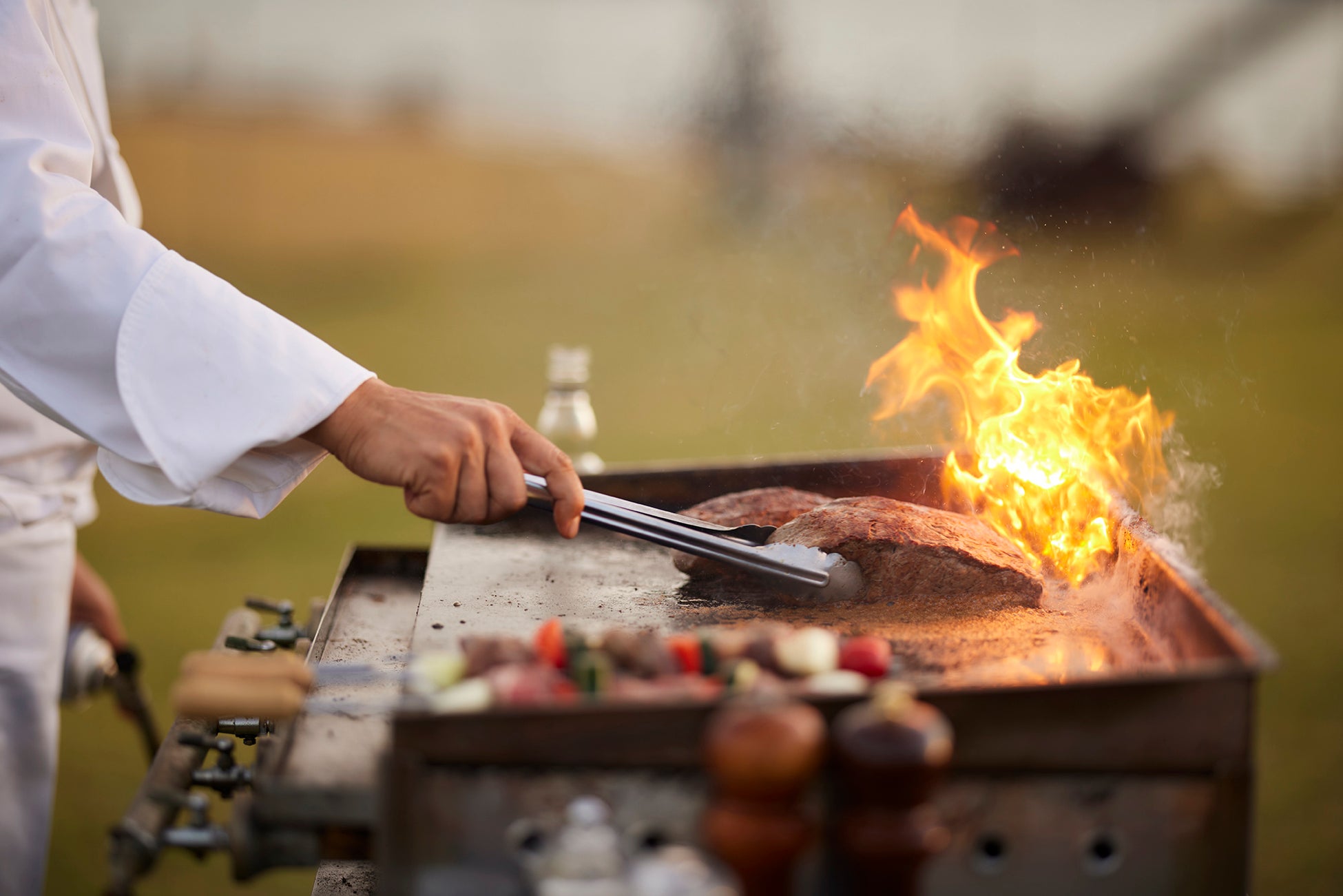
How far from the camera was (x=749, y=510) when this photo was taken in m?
2.14

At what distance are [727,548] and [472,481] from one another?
448mm

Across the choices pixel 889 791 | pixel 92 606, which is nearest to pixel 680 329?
pixel 92 606

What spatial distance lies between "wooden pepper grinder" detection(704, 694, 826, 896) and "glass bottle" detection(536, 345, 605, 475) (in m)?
2.04

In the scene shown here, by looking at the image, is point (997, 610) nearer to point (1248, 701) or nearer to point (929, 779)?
point (1248, 701)

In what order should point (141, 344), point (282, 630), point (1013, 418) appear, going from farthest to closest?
point (1013, 418)
point (282, 630)
point (141, 344)

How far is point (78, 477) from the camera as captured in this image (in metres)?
2.33

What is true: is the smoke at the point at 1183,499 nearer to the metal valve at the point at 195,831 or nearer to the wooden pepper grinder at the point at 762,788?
the wooden pepper grinder at the point at 762,788

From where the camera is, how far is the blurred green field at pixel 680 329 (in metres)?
2.24

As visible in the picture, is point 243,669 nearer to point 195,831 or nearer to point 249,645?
point 195,831

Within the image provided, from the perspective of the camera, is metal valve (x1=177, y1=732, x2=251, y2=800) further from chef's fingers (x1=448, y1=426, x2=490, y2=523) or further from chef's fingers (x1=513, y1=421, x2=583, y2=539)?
chef's fingers (x1=513, y1=421, x2=583, y2=539)

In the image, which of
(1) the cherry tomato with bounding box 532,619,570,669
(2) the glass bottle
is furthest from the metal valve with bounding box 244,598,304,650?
(2) the glass bottle

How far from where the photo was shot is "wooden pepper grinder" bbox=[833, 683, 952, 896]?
0.96 m

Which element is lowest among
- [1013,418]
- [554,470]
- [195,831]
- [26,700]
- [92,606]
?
[195,831]

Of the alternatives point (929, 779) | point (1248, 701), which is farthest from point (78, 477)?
point (1248, 701)
